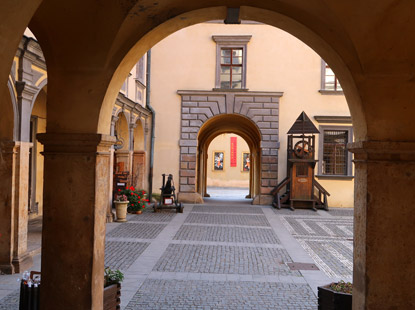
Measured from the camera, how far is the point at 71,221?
374cm

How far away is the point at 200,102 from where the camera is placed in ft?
57.7

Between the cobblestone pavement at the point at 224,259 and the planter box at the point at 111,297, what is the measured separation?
862 mm

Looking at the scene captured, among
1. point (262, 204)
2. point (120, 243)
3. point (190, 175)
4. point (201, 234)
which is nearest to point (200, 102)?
point (190, 175)

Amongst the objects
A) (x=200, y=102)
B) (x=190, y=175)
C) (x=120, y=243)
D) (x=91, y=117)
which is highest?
(x=200, y=102)

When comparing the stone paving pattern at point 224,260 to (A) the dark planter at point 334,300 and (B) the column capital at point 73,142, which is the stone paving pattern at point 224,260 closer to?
(A) the dark planter at point 334,300

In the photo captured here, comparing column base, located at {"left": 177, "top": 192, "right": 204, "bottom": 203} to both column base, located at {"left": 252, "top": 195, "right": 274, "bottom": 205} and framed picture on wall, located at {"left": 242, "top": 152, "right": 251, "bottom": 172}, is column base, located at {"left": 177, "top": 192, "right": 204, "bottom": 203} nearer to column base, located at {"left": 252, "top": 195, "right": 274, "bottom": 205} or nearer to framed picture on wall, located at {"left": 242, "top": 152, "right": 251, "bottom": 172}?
column base, located at {"left": 252, "top": 195, "right": 274, "bottom": 205}

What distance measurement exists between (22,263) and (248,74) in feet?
43.8

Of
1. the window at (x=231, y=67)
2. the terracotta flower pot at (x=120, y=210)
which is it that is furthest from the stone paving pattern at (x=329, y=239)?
the window at (x=231, y=67)

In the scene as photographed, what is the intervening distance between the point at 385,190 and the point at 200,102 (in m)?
14.7

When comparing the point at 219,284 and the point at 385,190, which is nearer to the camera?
the point at 385,190

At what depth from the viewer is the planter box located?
13.4 ft

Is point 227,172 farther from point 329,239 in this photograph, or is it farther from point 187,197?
point 329,239

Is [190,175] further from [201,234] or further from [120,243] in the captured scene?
[120,243]

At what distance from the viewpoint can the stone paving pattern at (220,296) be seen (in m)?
5.16
